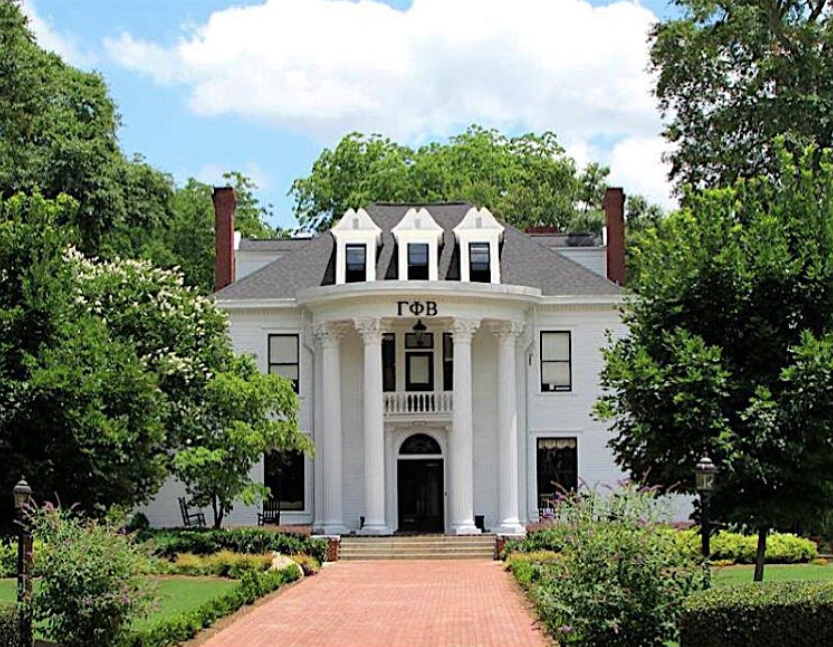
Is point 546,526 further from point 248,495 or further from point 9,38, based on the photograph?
point 9,38

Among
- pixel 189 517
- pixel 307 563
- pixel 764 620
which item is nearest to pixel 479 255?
pixel 189 517

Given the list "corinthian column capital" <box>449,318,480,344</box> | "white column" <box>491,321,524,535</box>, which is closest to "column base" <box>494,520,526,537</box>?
"white column" <box>491,321,524,535</box>

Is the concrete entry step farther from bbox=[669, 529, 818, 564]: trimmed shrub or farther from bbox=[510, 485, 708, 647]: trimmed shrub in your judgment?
bbox=[510, 485, 708, 647]: trimmed shrub

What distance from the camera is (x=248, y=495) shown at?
36.7 metres

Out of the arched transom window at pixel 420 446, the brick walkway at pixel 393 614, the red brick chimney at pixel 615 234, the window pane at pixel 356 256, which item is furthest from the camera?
the red brick chimney at pixel 615 234

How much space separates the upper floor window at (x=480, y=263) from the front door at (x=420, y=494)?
5753mm

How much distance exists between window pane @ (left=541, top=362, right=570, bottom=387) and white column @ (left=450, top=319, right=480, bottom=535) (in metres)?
3.13

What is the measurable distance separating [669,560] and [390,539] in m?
22.1

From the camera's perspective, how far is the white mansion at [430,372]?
4019 cm

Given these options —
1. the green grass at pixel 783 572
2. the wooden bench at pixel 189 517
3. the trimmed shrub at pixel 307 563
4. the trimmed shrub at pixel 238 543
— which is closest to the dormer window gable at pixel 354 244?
the wooden bench at pixel 189 517

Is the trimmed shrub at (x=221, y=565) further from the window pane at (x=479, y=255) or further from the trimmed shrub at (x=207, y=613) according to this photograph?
the window pane at (x=479, y=255)

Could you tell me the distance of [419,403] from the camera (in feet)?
136

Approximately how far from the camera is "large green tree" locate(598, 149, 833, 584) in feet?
73.0

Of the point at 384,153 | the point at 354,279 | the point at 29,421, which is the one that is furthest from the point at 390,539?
the point at 384,153
